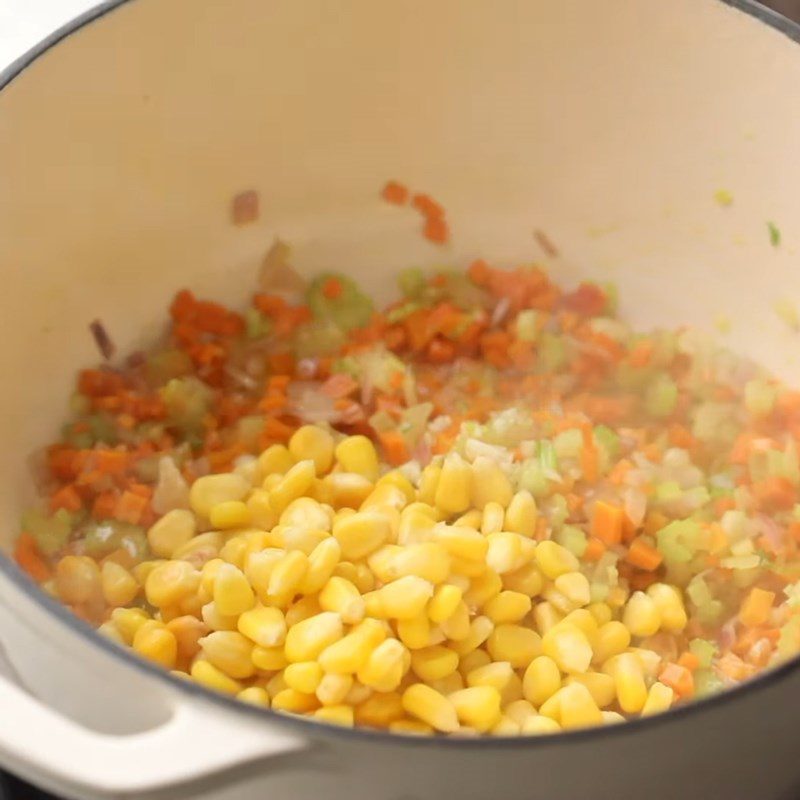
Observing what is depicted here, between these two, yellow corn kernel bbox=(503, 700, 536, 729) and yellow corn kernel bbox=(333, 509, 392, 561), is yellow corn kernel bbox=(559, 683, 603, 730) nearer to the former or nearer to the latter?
yellow corn kernel bbox=(503, 700, 536, 729)

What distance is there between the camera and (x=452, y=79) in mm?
1061

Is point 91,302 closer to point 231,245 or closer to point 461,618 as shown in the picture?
point 231,245

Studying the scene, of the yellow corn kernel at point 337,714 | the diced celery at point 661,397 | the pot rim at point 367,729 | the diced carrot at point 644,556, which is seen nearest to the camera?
the pot rim at point 367,729

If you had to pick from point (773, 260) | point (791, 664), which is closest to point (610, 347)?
point (773, 260)

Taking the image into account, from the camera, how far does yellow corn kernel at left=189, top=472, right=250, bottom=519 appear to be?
38.5 inches

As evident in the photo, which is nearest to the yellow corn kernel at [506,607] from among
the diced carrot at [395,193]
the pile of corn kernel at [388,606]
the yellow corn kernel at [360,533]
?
the pile of corn kernel at [388,606]

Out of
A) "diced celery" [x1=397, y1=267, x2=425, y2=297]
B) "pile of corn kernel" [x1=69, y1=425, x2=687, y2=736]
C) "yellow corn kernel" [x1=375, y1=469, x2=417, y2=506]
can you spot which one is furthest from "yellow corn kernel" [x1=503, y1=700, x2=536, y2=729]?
"diced celery" [x1=397, y1=267, x2=425, y2=297]

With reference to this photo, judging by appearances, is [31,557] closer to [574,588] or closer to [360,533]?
[360,533]

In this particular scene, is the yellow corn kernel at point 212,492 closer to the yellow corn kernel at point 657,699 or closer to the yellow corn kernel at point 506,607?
the yellow corn kernel at point 506,607

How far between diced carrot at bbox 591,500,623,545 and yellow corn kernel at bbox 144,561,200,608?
0.35 meters

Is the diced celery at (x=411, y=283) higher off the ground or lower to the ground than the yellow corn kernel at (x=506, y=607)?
higher

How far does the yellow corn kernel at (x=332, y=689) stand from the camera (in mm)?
773

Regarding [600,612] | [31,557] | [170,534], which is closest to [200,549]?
[170,534]

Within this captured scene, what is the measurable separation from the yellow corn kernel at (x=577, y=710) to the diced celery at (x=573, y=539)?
0.17 m
